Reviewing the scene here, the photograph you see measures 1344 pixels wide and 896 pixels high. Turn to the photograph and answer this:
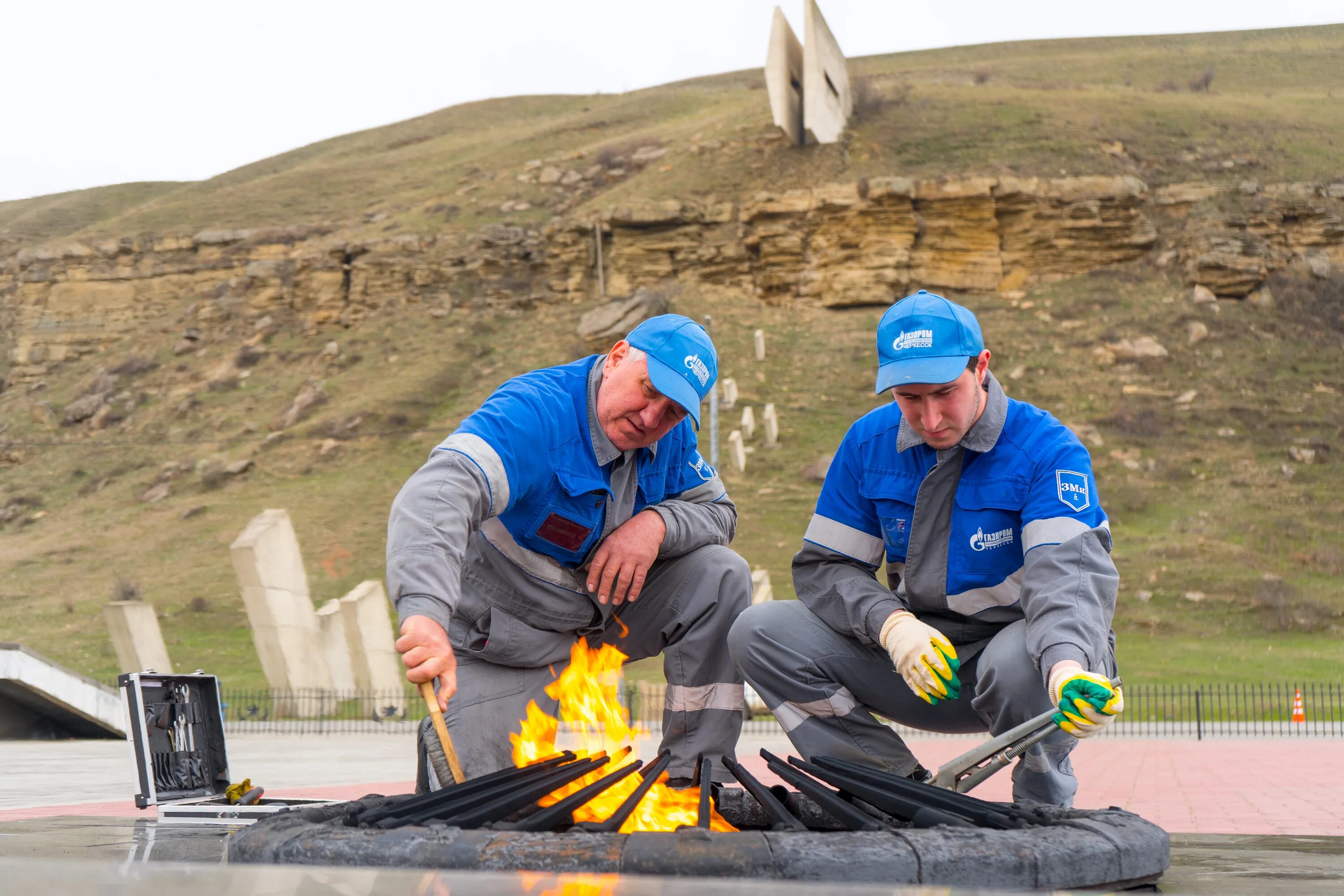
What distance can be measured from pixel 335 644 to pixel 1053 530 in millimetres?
17760

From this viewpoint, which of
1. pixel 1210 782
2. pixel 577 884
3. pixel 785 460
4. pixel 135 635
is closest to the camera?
pixel 577 884

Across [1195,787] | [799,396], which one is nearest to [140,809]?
[1195,787]

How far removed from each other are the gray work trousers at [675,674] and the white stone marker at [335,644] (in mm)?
16466

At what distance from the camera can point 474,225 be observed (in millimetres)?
47562

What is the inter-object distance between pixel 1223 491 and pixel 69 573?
32074mm

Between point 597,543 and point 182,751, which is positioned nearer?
point 597,543

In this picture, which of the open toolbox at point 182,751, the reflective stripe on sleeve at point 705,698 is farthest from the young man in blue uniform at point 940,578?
the open toolbox at point 182,751

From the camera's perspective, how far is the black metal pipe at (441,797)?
2535 mm

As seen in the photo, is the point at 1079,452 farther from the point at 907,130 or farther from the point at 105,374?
the point at 105,374

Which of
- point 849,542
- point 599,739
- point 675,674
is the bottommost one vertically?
point 599,739

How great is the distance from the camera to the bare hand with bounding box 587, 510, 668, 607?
351 centimetres

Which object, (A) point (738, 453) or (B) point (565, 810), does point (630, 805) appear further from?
(A) point (738, 453)

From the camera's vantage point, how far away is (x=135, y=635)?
59.9ft

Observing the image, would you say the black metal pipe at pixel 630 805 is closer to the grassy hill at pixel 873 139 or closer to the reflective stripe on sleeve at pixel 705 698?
the reflective stripe on sleeve at pixel 705 698
